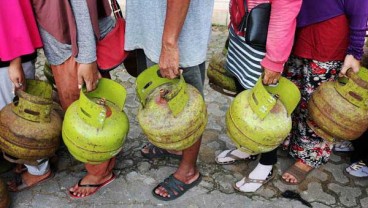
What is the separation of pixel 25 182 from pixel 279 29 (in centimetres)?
214

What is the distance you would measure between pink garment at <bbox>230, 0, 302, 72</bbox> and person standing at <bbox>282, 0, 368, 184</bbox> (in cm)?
34

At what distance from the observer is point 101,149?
236 centimetres

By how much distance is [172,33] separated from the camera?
217 centimetres

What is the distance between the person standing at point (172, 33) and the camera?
2.16 meters

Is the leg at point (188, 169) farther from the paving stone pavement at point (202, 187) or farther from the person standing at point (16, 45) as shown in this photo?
the person standing at point (16, 45)

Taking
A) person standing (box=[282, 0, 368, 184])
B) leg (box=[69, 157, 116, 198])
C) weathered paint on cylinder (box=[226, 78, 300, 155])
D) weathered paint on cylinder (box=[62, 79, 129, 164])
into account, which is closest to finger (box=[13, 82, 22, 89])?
weathered paint on cylinder (box=[62, 79, 129, 164])

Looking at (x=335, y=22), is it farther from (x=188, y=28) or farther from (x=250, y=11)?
(x=188, y=28)

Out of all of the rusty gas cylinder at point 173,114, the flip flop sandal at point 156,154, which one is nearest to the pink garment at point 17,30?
the rusty gas cylinder at point 173,114

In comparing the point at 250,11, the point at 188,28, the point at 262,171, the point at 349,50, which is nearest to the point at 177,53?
the point at 188,28

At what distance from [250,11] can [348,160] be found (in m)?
1.81

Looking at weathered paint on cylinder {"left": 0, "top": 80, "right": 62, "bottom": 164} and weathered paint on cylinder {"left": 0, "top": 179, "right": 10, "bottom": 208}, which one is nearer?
weathered paint on cylinder {"left": 0, "top": 80, "right": 62, "bottom": 164}

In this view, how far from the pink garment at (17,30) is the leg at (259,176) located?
1.80 meters

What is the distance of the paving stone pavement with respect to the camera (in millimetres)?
2955

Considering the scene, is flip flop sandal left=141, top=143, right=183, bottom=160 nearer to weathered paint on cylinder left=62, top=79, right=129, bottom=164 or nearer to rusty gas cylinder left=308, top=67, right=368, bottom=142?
weathered paint on cylinder left=62, top=79, right=129, bottom=164
